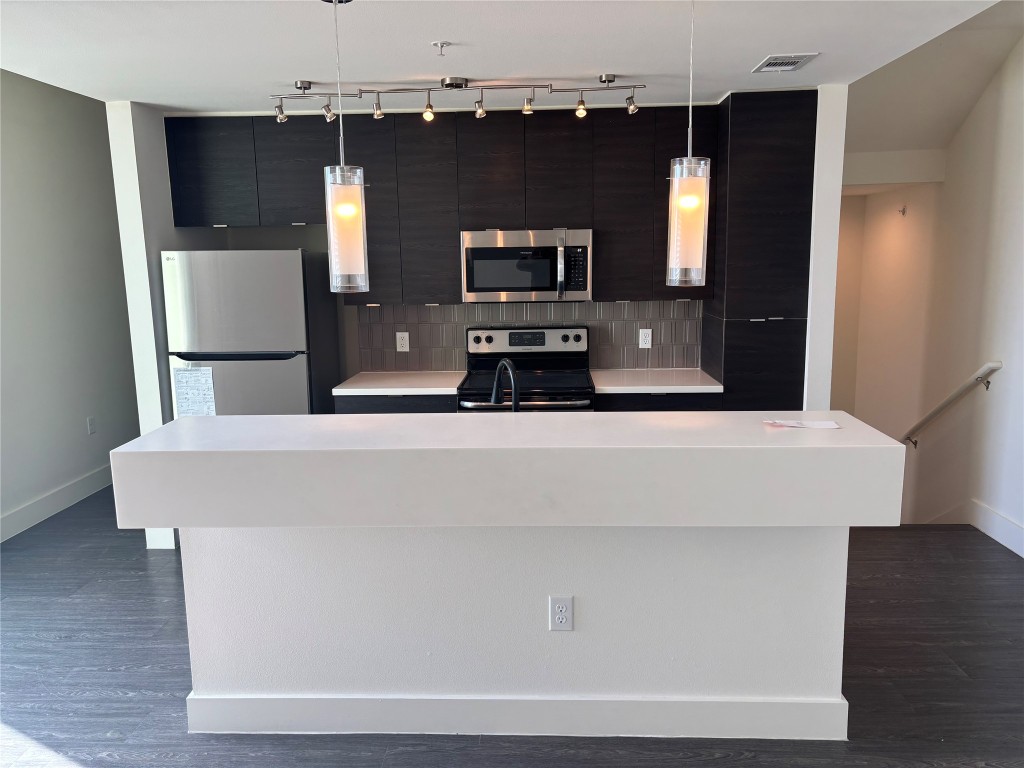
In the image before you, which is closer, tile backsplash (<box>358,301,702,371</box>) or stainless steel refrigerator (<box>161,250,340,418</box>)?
stainless steel refrigerator (<box>161,250,340,418</box>)

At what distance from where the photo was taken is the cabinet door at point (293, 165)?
→ 4137 millimetres

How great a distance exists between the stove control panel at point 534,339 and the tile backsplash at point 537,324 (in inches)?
3.1

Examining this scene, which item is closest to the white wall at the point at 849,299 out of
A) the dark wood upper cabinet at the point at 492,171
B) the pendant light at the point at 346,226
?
the dark wood upper cabinet at the point at 492,171

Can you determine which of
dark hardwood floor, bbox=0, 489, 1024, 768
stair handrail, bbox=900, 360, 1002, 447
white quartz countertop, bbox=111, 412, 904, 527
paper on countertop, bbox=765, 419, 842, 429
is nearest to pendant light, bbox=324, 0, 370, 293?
white quartz countertop, bbox=111, 412, 904, 527

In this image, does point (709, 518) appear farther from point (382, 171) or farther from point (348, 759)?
point (382, 171)

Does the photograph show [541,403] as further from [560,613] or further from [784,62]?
[784,62]

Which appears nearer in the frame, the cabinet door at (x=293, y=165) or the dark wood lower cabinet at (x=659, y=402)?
the dark wood lower cabinet at (x=659, y=402)

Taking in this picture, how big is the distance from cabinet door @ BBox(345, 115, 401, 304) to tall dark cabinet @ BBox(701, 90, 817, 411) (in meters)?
1.76

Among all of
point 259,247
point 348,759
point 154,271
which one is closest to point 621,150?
point 259,247

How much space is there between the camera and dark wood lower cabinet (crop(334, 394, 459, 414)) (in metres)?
4.12

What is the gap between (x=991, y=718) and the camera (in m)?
2.53

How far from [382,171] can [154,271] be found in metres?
1.32

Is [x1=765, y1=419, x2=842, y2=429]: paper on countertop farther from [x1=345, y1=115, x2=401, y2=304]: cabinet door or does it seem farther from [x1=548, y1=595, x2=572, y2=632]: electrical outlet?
[x1=345, y1=115, x2=401, y2=304]: cabinet door

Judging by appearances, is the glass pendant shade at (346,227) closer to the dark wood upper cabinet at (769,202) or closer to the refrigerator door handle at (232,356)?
the refrigerator door handle at (232,356)
